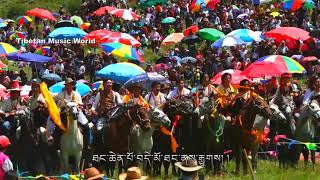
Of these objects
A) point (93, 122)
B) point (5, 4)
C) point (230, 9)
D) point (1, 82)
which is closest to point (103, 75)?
point (1, 82)

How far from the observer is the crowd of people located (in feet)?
48.0

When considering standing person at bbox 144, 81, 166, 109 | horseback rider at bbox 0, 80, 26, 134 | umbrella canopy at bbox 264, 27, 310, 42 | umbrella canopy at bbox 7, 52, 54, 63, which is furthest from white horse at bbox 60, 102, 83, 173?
umbrella canopy at bbox 264, 27, 310, 42

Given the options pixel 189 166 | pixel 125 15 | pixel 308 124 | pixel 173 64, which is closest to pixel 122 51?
pixel 173 64

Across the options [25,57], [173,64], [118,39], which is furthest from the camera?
[173,64]

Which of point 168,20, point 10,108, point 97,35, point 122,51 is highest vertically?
point 168,20

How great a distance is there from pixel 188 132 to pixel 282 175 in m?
2.49

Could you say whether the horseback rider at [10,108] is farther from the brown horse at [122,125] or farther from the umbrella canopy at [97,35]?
the umbrella canopy at [97,35]

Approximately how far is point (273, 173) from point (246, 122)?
1252 mm

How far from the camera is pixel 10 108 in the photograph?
15.1 m

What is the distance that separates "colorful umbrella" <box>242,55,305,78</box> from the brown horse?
607 cm

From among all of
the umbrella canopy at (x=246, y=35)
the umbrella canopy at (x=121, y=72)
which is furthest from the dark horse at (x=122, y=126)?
the umbrella canopy at (x=246, y=35)

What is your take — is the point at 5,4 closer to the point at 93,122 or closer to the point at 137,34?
the point at 137,34

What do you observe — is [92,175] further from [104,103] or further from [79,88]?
[79,88]

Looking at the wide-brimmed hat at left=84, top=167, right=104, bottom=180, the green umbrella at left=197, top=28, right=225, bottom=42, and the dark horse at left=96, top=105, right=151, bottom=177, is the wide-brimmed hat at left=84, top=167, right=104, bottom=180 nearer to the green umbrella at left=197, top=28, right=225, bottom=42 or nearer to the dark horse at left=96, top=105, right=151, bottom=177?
the dark horse at left=96, top=105, right=151, bottom=177
